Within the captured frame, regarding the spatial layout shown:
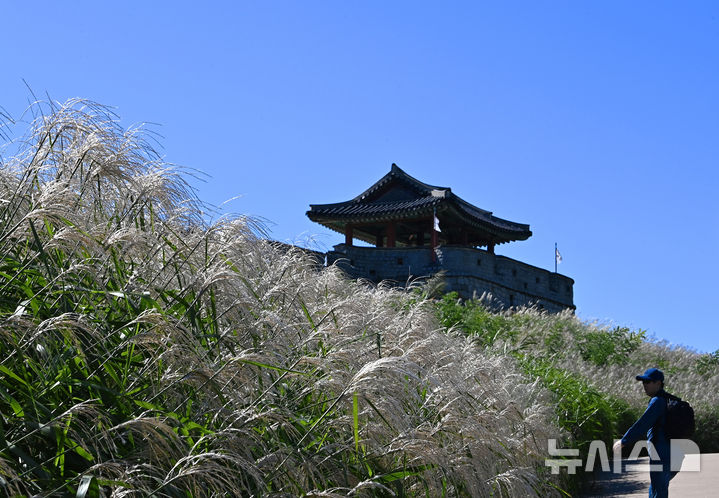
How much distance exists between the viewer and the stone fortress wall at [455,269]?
21953 mm

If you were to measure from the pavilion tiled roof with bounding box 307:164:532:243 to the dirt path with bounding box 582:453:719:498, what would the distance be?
15.8 metres

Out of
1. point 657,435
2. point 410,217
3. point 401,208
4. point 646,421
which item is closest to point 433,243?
point 410,217

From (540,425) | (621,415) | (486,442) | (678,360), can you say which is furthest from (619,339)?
(486,442)

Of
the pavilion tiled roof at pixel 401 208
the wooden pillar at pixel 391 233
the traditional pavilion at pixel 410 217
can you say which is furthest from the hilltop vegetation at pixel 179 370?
the wooden pillar at pixel 391 233

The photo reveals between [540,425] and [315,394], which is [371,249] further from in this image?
[315,394]

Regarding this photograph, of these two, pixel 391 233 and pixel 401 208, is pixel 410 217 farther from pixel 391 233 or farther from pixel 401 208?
pixel 391 233

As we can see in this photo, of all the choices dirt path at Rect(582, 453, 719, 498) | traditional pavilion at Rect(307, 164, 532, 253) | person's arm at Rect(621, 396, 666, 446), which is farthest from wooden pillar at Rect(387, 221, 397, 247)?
person's arm at Rect(621, 396, 666, 446)

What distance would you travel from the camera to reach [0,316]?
306 centimetres

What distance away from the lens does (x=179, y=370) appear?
3162 millimetres

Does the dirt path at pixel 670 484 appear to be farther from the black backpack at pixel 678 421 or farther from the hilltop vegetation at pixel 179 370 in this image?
the hilltop vegetation at pixel 179 370

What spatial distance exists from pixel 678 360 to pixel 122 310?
16630mm

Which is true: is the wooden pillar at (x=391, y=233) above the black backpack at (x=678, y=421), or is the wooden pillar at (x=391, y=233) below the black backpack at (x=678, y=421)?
above

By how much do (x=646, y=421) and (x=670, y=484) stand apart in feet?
10.3

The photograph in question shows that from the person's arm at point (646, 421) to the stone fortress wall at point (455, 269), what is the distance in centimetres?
1520
